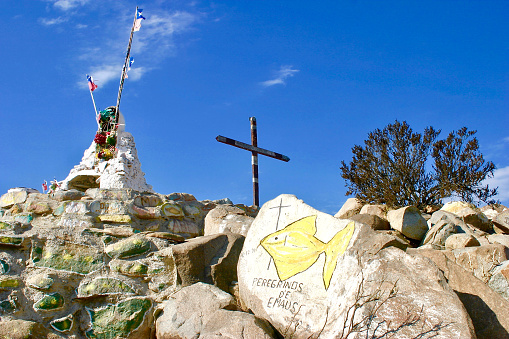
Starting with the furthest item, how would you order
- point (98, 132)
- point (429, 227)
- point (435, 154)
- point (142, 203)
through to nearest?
point (435, 154) → point (98, 132) → point (429, 227) → point (142, 203)

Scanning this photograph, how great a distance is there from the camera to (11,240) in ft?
14.7

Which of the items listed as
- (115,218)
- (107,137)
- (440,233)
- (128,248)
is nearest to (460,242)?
(440,233)

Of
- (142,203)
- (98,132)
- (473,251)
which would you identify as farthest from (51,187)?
(473,251)

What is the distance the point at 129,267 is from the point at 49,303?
27.2 inches

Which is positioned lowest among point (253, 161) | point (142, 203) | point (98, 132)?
point (142, 203)

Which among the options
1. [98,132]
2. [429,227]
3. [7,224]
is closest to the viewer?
[7,224]

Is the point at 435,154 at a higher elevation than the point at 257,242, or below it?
higher

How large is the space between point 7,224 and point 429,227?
560cm

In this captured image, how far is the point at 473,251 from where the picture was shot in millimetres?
4820

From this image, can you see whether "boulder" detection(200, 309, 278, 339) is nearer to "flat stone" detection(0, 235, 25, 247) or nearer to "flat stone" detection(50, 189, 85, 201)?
"flat stone" detection(0, 235, 25, 247)

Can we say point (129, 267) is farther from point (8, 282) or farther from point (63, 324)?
point (8, 282)

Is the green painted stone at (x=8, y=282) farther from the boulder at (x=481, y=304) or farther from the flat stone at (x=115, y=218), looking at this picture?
the boulder at (x=481, y=304)

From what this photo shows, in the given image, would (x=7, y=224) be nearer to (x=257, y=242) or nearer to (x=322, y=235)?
(x=257, y=242)

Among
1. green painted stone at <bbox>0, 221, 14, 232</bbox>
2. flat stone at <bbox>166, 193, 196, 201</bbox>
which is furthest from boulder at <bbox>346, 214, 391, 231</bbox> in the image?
green painted stone at <bbox>0, 221, 14, 232</bbox>
